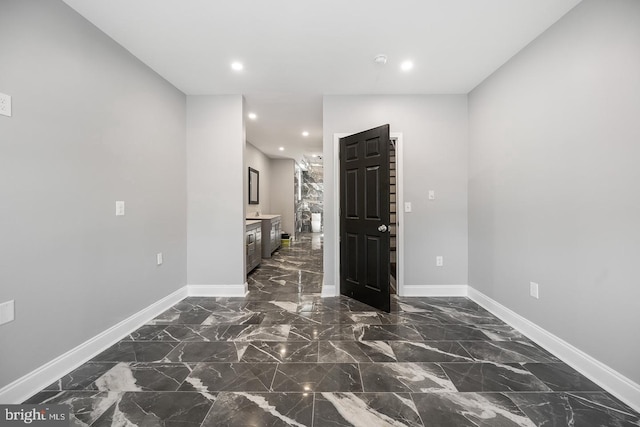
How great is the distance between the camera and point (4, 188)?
143 cm

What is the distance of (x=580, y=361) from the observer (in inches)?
69.6

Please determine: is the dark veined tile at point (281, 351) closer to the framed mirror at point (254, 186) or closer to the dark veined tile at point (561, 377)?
the dark veined tile at point (561, 377)

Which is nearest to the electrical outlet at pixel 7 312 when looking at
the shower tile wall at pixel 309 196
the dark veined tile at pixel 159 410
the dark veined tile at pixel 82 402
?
the dark veined tile at pixel 82 402

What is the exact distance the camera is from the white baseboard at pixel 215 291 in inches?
127

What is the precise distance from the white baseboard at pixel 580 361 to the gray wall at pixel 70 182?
3584mm

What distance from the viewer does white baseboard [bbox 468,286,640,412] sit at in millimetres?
1486

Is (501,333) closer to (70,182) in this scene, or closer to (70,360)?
(70,360)

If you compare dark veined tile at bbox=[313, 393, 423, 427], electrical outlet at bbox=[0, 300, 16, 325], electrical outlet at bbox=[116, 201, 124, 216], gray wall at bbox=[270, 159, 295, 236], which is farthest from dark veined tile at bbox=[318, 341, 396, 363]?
gray wall at bbox=[270, 159, 295, 236]

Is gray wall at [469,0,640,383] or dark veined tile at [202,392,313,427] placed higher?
gray wall at [469,0,640,383]

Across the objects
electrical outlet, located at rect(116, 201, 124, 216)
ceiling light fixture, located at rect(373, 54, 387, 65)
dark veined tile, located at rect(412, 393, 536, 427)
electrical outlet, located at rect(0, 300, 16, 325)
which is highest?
ceiling light fixture, located at rect(373, 54, 387, 65)

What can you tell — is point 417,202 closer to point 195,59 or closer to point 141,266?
point 195,59

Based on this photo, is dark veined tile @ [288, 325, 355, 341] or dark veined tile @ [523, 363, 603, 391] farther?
dark veined tile @ [288, 325, 355, 341]

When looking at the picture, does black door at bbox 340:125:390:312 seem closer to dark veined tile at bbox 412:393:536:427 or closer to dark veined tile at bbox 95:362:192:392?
dark veined tile at bbox 412:393:536:427
